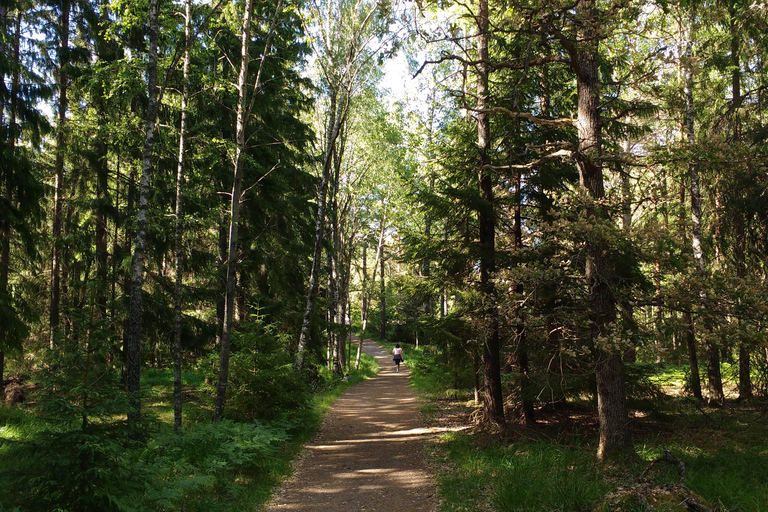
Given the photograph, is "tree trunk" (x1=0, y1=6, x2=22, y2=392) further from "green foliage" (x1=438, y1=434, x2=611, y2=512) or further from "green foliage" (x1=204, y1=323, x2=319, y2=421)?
"green foliage" (x1=438, y1=434, x2=611, y2=512)

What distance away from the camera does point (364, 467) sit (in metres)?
8.27

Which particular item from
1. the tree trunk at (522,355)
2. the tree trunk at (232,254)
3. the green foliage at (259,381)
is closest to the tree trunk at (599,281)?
the tree trunk at (522,355)

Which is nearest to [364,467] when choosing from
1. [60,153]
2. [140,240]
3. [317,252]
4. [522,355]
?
[522,355]

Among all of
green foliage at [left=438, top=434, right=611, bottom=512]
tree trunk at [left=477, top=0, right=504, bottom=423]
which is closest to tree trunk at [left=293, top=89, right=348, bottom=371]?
tree trunk at [left=477, top=0, right=504, bottom=423]

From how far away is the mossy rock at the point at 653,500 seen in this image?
420 centimetres

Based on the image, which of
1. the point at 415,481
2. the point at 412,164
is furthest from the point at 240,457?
the point at 412,164

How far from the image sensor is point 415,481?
7375mm

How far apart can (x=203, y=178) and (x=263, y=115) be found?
12.7ft

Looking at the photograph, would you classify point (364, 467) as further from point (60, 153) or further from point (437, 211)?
point (60, 153)

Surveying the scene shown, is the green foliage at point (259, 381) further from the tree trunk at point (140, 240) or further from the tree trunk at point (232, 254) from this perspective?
the tree trunk at point (140, 240)

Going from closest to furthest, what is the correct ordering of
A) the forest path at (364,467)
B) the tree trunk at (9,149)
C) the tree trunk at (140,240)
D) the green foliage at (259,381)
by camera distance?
the forest path at (364,467), the tree trunk at (140,240), the tree trunk at (9,149), the green foliage at (259,381)

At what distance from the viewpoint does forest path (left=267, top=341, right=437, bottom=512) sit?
6539 millimetres

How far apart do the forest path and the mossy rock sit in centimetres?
245

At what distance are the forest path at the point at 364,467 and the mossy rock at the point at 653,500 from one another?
2452mm
